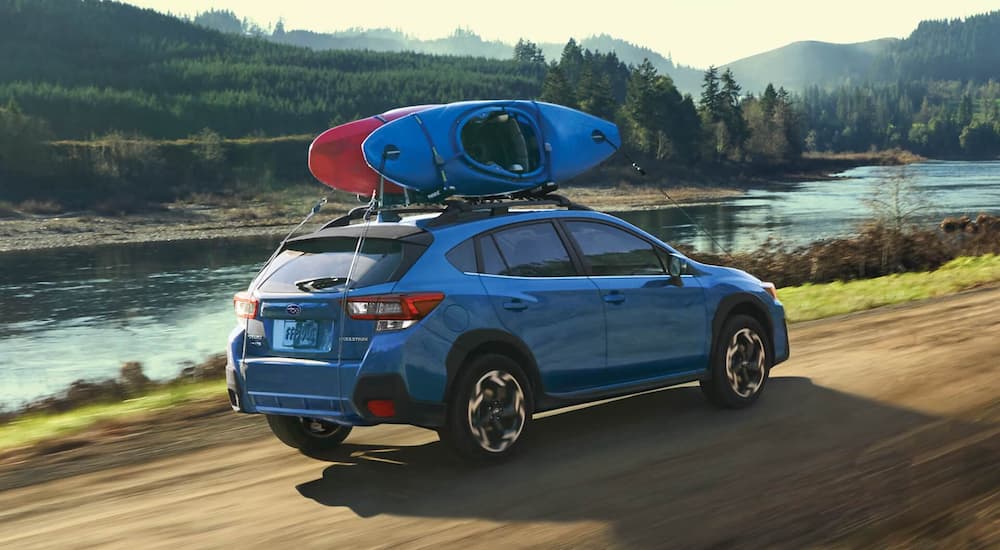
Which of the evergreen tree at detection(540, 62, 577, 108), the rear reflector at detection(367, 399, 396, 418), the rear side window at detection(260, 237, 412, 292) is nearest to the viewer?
the rear reflector at detection(367, 399, 396, 418)

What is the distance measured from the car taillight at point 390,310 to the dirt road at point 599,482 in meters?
0.96

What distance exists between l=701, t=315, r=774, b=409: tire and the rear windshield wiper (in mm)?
2885

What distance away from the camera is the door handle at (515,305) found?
6.40m

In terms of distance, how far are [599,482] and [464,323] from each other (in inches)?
45.7

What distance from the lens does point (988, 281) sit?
60.0 ft

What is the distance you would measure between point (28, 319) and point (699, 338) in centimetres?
2792

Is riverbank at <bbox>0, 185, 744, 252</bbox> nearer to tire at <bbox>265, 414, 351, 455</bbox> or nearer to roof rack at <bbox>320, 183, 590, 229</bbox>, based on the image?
roof rack at <bbox>320, 183, 590, 229</bbox>

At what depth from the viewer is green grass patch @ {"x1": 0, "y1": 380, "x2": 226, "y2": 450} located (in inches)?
344

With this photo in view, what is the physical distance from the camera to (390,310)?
19.5ft

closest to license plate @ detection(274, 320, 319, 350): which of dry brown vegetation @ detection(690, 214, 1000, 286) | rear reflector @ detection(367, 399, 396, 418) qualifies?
rear reflector @ detection(367, 399, 396, 418)

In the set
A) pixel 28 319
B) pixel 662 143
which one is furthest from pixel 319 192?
pixel 28 319

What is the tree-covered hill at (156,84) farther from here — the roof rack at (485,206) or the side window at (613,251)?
the side window at (613,251)

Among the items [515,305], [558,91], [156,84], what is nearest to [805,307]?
[515,305]

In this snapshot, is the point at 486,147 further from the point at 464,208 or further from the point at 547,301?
the point at 547,301
